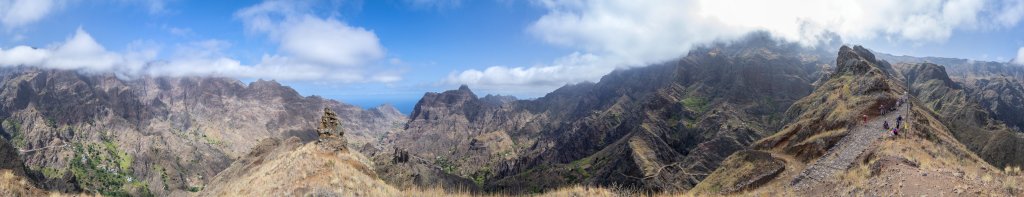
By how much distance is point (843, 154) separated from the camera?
43438 mm

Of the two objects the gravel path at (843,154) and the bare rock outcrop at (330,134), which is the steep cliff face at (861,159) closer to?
the gravel path at (843,154)

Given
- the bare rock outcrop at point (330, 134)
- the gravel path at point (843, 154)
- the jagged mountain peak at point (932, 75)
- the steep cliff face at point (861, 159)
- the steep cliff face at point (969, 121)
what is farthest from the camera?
the jagged mountain peak at point (932, 75)

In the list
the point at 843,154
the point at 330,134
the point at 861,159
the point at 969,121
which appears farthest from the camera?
the point at 969,121

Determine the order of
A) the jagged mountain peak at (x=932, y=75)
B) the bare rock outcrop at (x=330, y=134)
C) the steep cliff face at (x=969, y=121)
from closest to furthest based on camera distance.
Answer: the bare rock outcrop at (x=330, y=134)
the steep cliff face at (x=969, y=121)
the jagged mountain peak at (x=932, y=75)

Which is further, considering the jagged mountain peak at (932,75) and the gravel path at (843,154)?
the jagged mountain peak at (932,75)

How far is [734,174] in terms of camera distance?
6450 cm

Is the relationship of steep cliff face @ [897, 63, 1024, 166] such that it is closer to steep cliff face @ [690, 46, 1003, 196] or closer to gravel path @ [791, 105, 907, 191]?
steep cliff face @ [690, 46, 1003, 196]

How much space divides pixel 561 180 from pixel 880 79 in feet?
423

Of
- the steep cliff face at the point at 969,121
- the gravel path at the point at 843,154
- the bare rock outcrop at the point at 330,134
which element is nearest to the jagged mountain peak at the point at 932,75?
the steep cliff face at the point at 969,121

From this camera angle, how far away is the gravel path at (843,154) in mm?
34219

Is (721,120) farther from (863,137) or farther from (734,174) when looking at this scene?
(863,137)

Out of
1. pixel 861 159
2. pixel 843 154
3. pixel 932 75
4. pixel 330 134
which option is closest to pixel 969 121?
pixel 843 154

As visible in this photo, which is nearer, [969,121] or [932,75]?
[969,121]

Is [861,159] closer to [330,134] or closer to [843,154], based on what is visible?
[843,154]
